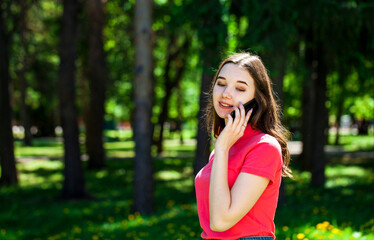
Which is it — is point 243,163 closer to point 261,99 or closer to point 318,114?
point 261,99

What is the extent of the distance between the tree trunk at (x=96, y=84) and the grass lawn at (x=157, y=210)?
135cm

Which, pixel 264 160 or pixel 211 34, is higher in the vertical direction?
pixel 211 34

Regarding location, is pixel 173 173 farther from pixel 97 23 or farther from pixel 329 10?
pixel 329 10

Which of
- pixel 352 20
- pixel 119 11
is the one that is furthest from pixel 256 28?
pixel 119 11

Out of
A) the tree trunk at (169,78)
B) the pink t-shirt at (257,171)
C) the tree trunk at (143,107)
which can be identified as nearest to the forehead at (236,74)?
the pink t-shirt at (257,171)

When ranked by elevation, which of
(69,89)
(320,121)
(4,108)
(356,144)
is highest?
(69,89)

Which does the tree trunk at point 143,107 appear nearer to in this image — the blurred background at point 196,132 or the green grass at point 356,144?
the blurred background at point 196,132

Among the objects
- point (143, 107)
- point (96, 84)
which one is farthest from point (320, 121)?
point (96, 84)

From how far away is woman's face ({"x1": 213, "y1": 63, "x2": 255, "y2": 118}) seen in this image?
2.28 metres

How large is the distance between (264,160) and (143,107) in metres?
7.24

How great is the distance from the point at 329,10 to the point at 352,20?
546mm

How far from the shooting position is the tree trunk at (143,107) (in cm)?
905

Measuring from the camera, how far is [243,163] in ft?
6.95

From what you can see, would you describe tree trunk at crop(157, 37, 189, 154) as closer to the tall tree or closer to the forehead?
the tall tree
